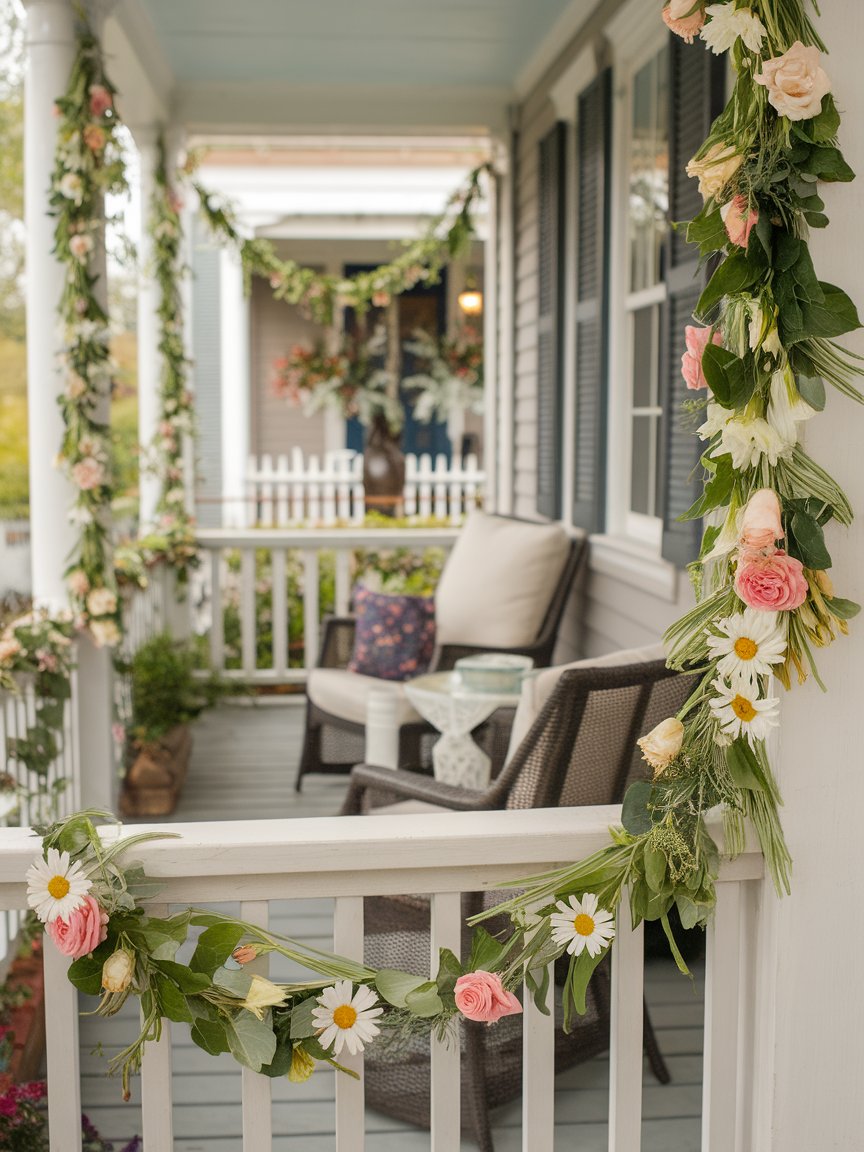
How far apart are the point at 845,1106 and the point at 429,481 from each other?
967 centimetres

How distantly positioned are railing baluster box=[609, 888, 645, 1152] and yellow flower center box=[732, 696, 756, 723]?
29 cm

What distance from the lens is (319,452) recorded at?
12.5m

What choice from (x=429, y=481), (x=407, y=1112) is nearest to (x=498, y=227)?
(x=429, y=481)

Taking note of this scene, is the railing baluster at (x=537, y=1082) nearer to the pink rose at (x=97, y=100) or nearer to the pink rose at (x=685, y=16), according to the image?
the pink rose at (x=685, y=16)

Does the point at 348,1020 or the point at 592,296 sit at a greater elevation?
the point at 592,296

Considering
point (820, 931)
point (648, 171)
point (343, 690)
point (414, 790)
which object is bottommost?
point (343, 690)

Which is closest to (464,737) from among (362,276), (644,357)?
(644,357)

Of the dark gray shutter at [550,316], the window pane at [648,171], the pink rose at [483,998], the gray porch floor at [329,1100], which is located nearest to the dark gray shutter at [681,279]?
the window pane at [648,171]

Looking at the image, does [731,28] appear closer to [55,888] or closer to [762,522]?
[762,522]

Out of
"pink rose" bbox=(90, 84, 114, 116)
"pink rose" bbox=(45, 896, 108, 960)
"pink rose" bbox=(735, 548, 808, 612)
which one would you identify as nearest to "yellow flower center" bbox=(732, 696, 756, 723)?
"pink rose" bbox=(735, 548, 808, 612)

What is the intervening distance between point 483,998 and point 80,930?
48 cm

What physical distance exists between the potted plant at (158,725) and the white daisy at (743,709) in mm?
3209

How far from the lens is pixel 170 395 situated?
629 cm

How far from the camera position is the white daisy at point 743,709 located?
1465 millimetres
